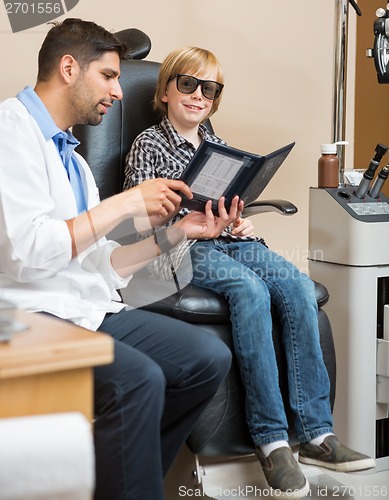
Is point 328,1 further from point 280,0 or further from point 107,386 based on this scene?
point 107,386

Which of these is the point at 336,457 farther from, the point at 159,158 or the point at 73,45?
the point at 73,45

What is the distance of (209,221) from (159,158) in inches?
15.4

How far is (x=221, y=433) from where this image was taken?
6.36 ft

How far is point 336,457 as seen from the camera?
1959 mm

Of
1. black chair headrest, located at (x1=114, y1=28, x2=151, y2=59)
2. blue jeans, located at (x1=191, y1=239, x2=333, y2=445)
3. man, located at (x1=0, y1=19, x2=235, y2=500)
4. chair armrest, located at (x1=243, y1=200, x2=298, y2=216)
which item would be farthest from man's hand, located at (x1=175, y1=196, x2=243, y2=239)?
black chair headrest, located at (x1=114, y1=28, x2=151, y2=59)

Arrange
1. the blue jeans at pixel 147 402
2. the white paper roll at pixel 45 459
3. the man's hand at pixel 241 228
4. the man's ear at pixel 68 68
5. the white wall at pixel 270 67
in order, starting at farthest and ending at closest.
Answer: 1. the white wall at pixel 270 67
2. the man's hand at pixel 241 228
3. the man's ear at pixel 68 68
4. the blue jeans at pixel 147 402
5. the white paper roll at pixel 45 459

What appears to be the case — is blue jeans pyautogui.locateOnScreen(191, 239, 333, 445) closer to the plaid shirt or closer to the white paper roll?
the plaid shirt

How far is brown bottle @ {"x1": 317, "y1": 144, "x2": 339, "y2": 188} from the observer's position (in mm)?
2459

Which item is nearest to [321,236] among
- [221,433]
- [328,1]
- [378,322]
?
[378,322]

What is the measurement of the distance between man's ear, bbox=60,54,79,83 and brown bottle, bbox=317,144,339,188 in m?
0.98

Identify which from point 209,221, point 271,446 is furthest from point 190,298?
point 271,446

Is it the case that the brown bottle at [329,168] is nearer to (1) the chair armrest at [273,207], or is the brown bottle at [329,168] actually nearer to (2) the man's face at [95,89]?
(1) the chair armrest at [273,207]

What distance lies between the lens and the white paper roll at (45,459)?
0.90 m

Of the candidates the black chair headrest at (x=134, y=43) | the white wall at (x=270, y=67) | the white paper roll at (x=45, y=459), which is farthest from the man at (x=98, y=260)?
the white wall at (x=270, y=67)
